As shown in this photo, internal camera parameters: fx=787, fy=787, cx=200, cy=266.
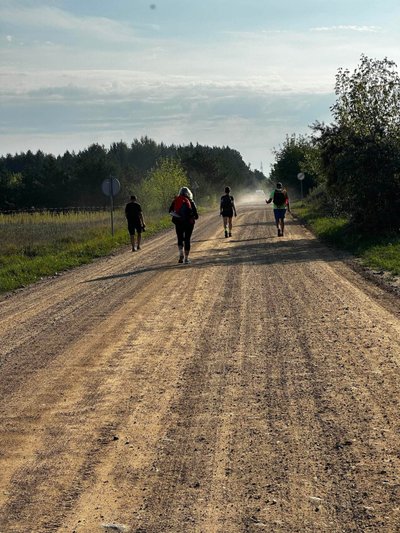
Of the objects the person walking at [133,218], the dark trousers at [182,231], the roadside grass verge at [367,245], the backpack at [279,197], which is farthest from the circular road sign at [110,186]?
the dark trousers at [182,231]

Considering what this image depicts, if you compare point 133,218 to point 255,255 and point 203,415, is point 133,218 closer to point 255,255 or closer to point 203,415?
point 255,255

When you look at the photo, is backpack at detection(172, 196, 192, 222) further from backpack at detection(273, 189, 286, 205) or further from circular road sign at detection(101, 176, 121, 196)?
circular road sign at detection(101, 176, 121, 196)

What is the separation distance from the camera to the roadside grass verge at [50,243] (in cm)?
2030

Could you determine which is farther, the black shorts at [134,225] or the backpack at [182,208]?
the black shorts at [134,225]

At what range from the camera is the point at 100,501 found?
4602 mm

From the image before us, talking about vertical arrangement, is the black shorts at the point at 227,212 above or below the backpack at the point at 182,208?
below

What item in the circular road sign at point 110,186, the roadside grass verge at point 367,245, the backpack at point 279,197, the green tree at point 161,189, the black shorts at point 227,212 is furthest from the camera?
the green tree at point 161,189

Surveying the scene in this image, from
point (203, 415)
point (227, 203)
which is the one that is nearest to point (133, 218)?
point (227, 203)

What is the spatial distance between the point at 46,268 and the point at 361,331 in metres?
12.9

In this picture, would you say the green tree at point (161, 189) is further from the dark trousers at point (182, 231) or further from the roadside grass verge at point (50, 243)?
the dark trousers at point (182, 231)

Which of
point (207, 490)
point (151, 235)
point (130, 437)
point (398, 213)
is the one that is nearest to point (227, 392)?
point (130, 437)

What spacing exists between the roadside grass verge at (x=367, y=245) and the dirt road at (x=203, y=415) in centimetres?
492

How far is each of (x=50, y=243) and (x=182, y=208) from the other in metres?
12.6

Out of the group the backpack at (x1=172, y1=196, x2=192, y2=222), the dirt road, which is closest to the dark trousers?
the backpack at (x1=172, y1=196, x2=192, y2=222)
